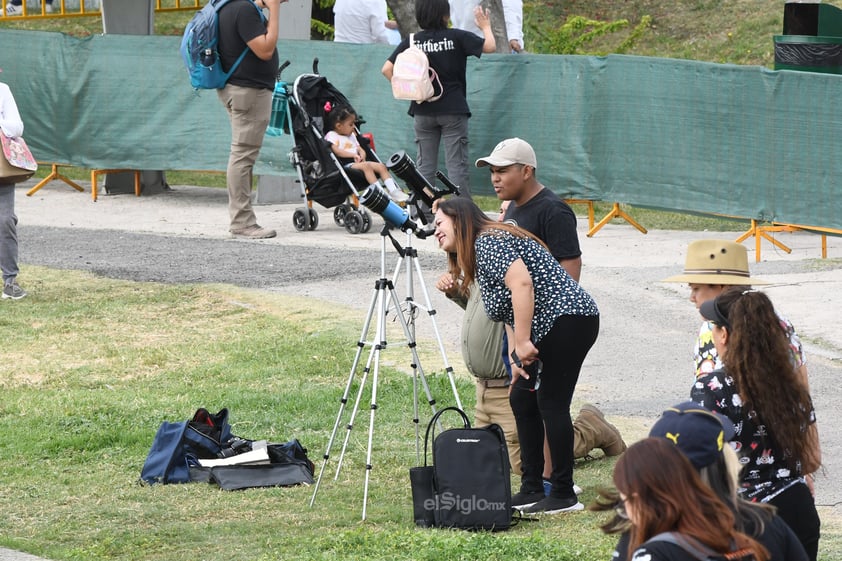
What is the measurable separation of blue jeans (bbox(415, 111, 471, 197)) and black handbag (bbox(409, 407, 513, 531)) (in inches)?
311

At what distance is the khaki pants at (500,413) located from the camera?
741cm

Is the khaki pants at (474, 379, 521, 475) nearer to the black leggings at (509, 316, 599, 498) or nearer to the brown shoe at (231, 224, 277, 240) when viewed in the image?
the black leggings at (509, 316, 599, 498)

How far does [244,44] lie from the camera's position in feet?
47.0

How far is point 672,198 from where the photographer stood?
1434 cm

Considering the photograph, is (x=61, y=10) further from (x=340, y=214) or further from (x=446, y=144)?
(x=446, y=144)

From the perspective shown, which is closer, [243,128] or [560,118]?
[243,128]

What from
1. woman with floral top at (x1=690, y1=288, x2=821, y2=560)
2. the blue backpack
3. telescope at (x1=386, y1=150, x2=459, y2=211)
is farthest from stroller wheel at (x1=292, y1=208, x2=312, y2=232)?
woman with floral top at (x1=690, y1=288, x2=821, y2=560)

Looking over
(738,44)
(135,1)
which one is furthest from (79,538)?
(738,44)

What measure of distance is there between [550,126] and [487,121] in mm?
746

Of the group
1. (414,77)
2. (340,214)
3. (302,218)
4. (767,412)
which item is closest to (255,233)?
(302,218)

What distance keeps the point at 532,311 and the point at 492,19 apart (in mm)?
11070

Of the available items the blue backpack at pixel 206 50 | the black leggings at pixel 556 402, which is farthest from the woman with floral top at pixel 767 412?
the blue backpack at pixel 206 50

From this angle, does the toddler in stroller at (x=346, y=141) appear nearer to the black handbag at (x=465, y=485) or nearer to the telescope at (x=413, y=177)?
the telescope at (x=413, y=177)

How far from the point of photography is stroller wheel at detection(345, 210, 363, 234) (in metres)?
15.0
